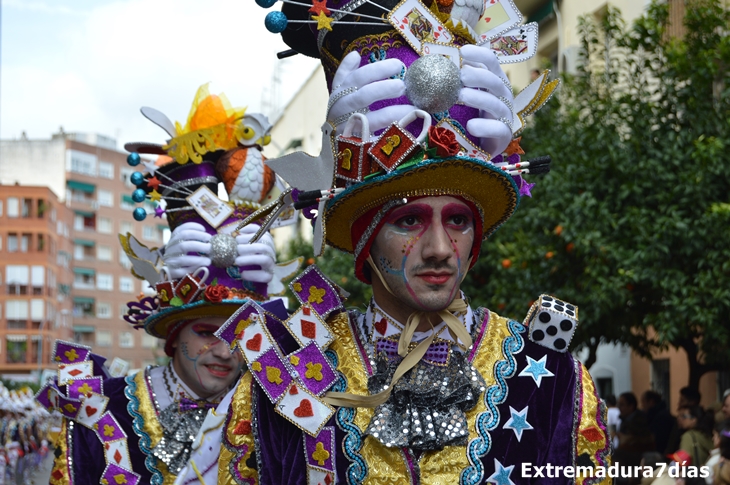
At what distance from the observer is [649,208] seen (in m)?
11.5

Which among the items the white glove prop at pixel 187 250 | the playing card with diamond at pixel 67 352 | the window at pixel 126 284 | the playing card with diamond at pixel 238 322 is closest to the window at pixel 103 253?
the window at pixel 126 284

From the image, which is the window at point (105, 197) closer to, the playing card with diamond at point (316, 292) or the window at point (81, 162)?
the window at point (81, 162)

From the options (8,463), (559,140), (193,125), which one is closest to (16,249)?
(8,463)

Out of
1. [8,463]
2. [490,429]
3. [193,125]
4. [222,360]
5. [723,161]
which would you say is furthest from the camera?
[8,463]

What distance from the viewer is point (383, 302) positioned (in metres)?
3.84

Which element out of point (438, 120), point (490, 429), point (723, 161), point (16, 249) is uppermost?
point (16, 249)

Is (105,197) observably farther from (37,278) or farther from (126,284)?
(37,278)

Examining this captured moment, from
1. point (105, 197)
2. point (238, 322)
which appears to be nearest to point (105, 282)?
point (105, 197)

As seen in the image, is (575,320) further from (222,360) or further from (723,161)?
(723,161)

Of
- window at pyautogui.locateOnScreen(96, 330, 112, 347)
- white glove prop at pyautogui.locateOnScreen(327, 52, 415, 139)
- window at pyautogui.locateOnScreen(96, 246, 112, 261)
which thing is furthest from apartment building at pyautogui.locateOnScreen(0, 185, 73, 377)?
white glove prop at pyautogui.locateOnScreen(327, 52, 415, 139)

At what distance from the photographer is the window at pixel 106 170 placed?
76.8m

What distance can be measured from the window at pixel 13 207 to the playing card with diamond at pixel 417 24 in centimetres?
6399

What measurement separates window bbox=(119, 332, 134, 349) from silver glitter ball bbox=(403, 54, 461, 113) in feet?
248

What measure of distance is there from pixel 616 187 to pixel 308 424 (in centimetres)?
884
